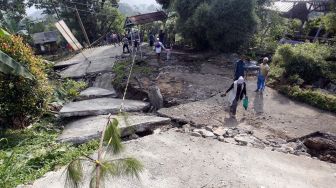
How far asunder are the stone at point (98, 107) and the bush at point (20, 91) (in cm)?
71

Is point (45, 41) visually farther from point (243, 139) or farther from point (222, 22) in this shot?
point (243, 139)

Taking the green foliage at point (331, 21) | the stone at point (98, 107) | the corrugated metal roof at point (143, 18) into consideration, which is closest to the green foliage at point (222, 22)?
the green foliage at point (331, 21)

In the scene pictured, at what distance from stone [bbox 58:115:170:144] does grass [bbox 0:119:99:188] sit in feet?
0.72

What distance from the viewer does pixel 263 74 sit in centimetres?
1006

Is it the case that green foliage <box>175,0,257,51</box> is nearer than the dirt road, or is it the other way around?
the dirt road

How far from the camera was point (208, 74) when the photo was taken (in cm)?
1254

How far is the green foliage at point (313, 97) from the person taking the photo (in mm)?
9148

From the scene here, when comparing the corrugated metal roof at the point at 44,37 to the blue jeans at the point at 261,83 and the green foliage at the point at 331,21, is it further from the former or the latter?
the blue jeans at the point at 261,83

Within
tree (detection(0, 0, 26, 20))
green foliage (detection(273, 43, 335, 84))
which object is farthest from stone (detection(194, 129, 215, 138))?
tree (detection(0, 0, 26, 20))

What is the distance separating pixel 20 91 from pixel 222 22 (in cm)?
988

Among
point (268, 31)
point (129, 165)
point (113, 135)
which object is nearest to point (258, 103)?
point (113, 135)

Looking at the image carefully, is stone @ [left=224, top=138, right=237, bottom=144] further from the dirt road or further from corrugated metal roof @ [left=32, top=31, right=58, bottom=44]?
corrugated metal roof @ [left=32, top=31, right=58, bottom=44]

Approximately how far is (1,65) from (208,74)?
8002mm

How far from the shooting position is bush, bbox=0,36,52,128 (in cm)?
754
